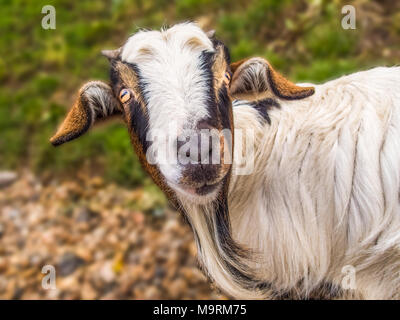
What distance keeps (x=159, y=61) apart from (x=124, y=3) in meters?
5.75

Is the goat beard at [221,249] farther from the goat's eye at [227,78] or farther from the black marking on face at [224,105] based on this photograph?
the goat's eye at [227,78]

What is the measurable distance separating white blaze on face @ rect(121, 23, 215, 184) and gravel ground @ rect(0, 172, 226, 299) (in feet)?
8.79

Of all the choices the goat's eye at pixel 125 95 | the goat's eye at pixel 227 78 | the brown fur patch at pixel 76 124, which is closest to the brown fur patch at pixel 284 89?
the goat's eye at pixel 227 78

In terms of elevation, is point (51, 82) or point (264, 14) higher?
point (264, 14)

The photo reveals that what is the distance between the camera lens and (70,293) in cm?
511

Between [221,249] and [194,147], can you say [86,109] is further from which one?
[221,249]

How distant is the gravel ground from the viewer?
5066mm

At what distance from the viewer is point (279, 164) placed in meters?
3.09

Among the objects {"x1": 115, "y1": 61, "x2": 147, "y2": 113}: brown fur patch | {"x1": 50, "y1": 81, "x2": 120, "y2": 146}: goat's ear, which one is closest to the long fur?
{"x1": 115, "y1": 61, "x2": 147, "y2": 113}: brown fur patch

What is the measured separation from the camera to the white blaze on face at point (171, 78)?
242 cm

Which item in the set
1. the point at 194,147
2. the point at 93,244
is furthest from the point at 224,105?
the point at 93,244

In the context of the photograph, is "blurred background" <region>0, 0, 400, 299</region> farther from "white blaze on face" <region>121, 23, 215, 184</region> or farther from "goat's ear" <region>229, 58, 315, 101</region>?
"white blaze on face" <region>121, 23, 215, 184</region>

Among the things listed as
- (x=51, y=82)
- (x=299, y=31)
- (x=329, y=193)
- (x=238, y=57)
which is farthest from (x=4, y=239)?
(x=299, y=31)

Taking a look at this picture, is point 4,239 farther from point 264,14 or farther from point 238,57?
point 264,14
